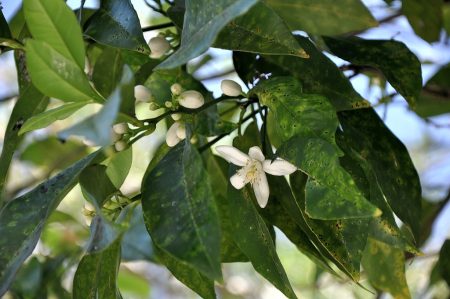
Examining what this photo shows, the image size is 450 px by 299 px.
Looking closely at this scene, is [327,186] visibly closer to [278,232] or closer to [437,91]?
[437,91]

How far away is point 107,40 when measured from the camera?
0.58 m

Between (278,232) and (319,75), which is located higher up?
(319,75)

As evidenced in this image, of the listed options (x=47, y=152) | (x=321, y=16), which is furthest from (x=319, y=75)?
(x=47, y=152)

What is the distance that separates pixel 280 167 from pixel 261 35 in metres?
0.10

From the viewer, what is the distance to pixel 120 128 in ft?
1.76

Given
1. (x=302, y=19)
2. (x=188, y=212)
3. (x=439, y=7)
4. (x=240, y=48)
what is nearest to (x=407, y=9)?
(x=439, y=7)

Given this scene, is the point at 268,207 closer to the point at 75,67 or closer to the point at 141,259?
the point at 75,67

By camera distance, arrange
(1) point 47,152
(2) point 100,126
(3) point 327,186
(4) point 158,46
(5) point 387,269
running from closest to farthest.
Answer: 1. (2) point 100,126
2. (3) point 327,186
3. (4) point 158,46
4. (5) point 387,269
5. (1) point 47,152

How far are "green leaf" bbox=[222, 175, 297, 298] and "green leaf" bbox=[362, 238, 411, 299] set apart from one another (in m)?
0.28

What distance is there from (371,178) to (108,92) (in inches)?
11.6

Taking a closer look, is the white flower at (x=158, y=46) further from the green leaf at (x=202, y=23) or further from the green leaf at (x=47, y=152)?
the green leaf at (x=47, y=152)

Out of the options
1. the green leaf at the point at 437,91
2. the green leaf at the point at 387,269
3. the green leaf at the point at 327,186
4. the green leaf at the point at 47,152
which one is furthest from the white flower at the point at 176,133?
the green leaf at the point at 47,152

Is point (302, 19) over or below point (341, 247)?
over

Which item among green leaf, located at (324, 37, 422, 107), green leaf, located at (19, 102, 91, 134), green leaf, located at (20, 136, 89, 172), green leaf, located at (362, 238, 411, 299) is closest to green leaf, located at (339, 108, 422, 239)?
green leaf, located at (324, 37, 422, 107)
